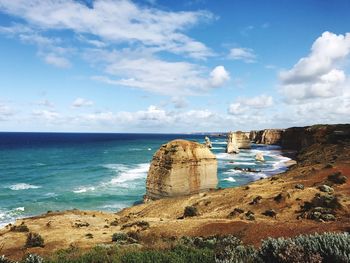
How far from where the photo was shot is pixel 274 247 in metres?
8.87

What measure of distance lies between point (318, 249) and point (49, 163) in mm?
97895

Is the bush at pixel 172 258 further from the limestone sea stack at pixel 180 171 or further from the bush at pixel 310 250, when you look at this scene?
the limestone sea stack at pixel 180 171

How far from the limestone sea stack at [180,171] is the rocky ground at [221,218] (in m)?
2.38

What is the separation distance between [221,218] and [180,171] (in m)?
16.2

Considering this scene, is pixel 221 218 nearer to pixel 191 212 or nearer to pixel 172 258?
pixel 191 212

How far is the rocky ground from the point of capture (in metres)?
21.8

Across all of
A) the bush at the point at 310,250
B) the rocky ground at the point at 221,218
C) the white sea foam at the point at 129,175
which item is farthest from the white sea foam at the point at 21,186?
the bush at the point at 310,250

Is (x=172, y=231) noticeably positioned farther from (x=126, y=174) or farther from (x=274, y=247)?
(x=126, y=174)

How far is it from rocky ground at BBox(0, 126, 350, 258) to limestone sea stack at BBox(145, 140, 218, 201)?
238 centimetres

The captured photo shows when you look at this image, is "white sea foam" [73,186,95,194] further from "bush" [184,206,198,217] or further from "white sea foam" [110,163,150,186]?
"bush" [184,206,198,217]

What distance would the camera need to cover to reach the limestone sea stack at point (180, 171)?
4603 cm

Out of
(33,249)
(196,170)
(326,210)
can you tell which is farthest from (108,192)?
(326,210)

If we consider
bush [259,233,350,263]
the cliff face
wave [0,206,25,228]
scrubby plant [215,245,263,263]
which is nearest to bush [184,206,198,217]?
wave [0,206,25,228]

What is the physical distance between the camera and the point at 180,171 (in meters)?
46.0
